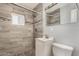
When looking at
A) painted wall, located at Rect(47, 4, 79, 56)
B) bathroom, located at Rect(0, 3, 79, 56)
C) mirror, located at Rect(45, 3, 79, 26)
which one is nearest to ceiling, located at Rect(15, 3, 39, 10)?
bathroom, located at Rect(0, 3, 79, 56)

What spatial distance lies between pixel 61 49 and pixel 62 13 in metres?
0.52

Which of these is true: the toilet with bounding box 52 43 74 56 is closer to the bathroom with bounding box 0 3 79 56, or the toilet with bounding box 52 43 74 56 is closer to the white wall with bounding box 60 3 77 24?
the bathroom with bounding box 0 3 79 56

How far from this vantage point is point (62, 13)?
4.60 ft

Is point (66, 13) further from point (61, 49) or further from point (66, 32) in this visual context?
point (61, 49)

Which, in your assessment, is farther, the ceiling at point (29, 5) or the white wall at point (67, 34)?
the ceiling at point (29, 5)

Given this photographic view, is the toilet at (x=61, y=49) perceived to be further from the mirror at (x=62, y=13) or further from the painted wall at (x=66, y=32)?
the mirror at (x=62, y=13)

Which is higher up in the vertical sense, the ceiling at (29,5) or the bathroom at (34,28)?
the ceiling at (29,5)

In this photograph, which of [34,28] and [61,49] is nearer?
[61,49]

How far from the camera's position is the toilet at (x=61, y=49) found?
4.39 ft

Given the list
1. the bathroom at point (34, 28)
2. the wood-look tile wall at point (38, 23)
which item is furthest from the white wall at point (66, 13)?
the wood-look tile wall at point (38, 23)

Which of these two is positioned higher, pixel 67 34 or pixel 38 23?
pixel 38 23

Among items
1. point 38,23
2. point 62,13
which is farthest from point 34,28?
point 62,13

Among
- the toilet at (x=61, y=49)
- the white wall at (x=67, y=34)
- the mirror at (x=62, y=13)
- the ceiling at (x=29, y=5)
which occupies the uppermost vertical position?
the ceiling at (x=29, y=5)

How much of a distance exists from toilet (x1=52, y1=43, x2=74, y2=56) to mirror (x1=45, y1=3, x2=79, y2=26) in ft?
1.07
